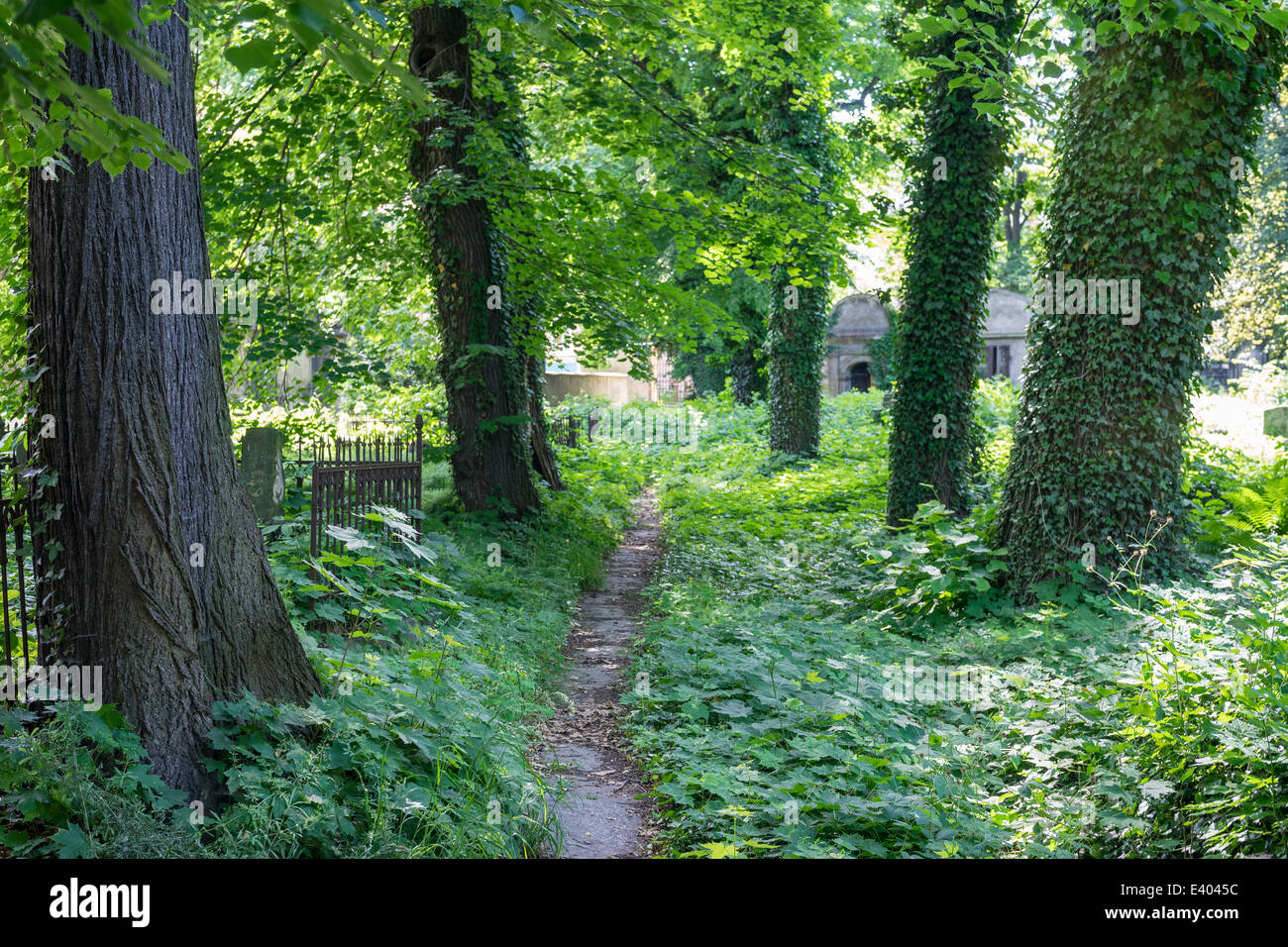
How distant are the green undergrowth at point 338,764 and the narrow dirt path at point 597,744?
210mm

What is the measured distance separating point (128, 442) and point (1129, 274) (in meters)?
7.43

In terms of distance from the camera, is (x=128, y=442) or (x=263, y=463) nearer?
(x=128, y=442)

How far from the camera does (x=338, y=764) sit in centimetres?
422

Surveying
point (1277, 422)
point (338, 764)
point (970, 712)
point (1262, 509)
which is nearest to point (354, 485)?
point (338, 764)

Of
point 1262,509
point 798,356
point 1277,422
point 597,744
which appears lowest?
point 597,744

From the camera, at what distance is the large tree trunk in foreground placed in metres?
4.04

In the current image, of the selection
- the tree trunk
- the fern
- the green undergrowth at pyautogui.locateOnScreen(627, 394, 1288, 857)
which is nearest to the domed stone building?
the tree trunk

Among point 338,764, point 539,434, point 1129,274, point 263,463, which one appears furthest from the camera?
point 539,434

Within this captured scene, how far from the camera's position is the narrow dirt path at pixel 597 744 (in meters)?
4.79

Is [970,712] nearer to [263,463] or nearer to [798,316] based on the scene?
[263,463]

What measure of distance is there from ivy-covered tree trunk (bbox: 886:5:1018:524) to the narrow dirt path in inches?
169

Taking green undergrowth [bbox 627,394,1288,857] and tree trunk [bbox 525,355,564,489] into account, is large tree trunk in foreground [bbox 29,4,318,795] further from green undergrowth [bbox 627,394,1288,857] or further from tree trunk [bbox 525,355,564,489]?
tree trunk [bbox 525,355,564,489]
